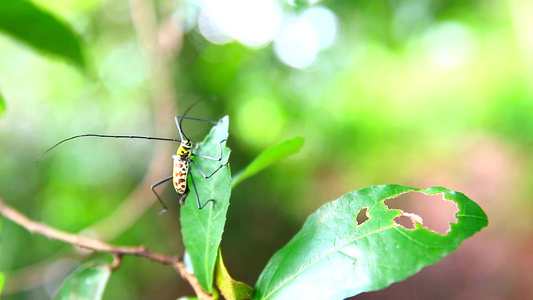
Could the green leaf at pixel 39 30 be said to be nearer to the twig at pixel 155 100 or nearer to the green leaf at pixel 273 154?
the green leaf at pixel 273 154

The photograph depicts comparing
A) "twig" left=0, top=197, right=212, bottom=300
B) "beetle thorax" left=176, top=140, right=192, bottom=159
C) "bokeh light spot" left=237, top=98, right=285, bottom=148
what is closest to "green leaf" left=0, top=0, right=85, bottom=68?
"beetle thorax" left=176, top=140, right=192, bottom=159

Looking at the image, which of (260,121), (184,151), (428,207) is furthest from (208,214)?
(428,207)

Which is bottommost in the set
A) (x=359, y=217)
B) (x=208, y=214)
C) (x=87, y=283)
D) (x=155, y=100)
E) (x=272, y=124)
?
(x=272, y=124)

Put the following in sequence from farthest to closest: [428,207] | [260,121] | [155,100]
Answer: [428,207] → [260,121] → [155,100]

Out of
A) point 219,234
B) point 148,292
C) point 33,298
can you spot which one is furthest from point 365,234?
point 148,292

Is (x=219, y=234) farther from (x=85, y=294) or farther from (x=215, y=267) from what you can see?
(x=85, y=294)

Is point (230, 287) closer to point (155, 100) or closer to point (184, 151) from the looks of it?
point (184, 151)

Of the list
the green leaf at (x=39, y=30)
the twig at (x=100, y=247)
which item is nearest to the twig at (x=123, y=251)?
the twig at (x=100, y=247)

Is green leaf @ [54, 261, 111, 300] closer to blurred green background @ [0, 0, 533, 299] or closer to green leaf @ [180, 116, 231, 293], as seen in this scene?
green leaf @ [180, 116, 231, 293]
